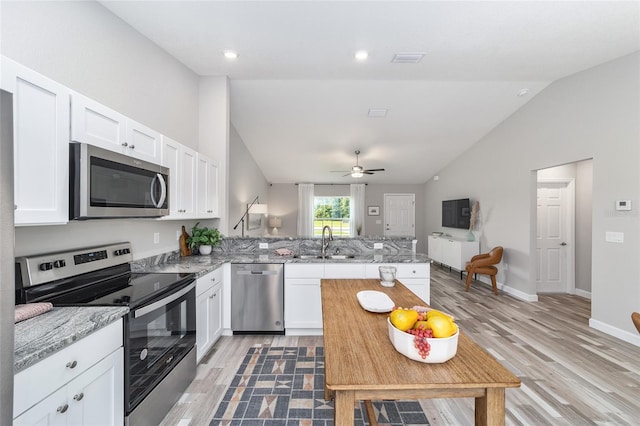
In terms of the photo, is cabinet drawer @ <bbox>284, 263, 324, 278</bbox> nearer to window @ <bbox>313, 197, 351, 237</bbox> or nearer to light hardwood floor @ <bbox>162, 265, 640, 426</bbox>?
light hardwood floor @ <bbox>162, 265, 640, 426</bbox>

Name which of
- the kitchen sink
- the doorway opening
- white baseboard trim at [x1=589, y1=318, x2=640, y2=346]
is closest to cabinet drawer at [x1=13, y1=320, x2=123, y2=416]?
the kitchen sink

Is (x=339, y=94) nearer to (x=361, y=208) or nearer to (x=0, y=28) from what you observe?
(x=0, y=28)

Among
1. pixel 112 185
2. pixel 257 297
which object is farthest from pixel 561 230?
pixel 112 185

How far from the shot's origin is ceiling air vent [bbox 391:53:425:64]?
3117 mm

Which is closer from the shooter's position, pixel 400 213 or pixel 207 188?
pixel 207 188

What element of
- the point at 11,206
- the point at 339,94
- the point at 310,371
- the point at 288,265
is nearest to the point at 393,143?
the point at 339,94

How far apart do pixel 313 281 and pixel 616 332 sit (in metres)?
3.49

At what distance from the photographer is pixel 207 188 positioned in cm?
327

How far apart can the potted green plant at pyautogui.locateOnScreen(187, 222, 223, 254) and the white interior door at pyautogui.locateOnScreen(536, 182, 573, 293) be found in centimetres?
537

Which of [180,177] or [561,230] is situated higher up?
[180,177]

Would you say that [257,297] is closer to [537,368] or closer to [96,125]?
[96,125]

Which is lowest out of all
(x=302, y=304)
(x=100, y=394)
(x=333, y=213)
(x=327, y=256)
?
(x=302, y=304)

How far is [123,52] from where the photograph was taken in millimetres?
2385

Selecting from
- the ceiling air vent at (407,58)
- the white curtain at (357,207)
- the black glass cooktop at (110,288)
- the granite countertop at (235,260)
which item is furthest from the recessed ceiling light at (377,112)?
the white curtain at (357,207)
